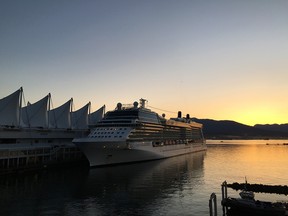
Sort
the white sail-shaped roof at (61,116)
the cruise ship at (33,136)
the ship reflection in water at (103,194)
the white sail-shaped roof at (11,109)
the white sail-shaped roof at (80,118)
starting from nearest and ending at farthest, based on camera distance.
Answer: the ship reflection in water at (103,194) → the cruise ship at (33,136) → the white sail-shaped roof at (11,109) → the white sail-shaped roof at (61,116) → the white sail-shaped roof at (80,118)

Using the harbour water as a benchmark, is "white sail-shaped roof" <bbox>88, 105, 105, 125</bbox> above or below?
above

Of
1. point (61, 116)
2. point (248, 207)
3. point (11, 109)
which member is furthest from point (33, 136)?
point (248, 207)

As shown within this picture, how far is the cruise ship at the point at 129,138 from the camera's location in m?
55.1

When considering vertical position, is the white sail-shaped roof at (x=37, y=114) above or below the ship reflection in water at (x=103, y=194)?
above

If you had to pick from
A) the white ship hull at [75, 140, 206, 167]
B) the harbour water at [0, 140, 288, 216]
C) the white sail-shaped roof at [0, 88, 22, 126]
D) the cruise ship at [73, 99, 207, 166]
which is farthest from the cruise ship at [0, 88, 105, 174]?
the white ship hull at [75, 140, 206, 167]

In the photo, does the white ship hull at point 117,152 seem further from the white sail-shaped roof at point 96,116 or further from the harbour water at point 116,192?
the white sail-shaped roof at point 96,116

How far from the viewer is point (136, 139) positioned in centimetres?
6162

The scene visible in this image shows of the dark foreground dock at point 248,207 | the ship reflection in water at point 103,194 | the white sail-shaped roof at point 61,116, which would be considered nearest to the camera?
the dark foreground dock at point 248,207

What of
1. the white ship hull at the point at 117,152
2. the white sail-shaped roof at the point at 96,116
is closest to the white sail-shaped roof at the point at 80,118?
the white sail-shaped roof at the point at 96,116

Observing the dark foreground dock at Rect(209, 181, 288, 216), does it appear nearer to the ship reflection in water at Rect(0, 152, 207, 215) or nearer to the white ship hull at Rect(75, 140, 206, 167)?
the ship reflection in water at Rect(0, 152, 207, 215)

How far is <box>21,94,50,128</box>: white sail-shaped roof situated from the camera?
71.0 m

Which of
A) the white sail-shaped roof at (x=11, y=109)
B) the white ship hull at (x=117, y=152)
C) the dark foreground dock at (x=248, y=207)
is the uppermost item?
the white sail-shaped roof at (x=11, y=109)

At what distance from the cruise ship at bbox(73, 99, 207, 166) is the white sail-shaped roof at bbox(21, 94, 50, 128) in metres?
15.3

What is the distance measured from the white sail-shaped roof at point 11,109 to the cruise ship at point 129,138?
14526mm
